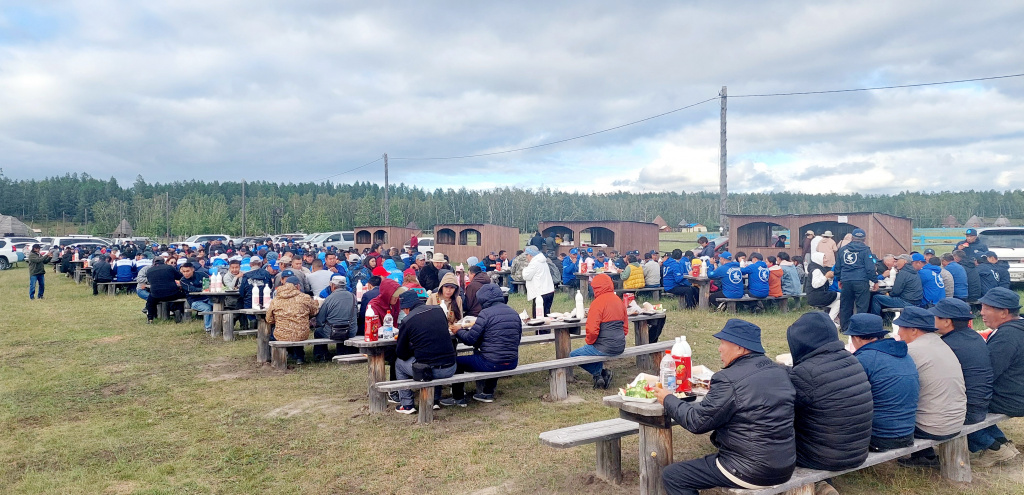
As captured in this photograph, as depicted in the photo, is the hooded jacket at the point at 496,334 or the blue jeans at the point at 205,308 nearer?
the hooded jacket at the point at 496,334

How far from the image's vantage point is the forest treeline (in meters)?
74.5

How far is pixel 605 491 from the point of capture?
466cm

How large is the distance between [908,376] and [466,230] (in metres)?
21.1

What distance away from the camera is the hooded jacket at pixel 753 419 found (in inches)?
140

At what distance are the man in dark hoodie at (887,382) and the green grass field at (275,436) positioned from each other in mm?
565

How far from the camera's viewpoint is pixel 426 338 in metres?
6.25

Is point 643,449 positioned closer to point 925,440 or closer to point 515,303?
point 925,440

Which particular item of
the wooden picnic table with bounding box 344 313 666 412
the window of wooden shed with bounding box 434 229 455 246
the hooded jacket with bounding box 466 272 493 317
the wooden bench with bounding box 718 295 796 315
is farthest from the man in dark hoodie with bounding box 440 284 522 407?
the window of wooden shed with bounding box 434 229 455 246

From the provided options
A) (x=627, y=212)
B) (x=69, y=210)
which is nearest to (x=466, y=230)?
(x=627, y=212)

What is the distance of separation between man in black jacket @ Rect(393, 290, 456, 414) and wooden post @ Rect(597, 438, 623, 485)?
2.12 metres

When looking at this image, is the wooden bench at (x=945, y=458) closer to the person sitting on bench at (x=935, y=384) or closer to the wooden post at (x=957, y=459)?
the wooden post at (x=957, y=459)

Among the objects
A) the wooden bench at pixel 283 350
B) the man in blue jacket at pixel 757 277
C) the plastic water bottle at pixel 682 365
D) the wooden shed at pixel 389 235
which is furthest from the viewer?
the wooden shed at pixel 389 235

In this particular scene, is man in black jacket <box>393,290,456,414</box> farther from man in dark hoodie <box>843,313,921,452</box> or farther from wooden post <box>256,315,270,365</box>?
wooden post <box>256,315,270,365</box>

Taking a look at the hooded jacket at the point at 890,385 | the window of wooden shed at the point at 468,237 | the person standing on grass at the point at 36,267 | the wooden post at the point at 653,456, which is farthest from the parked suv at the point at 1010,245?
the person standing on grass at the point at 36,267
